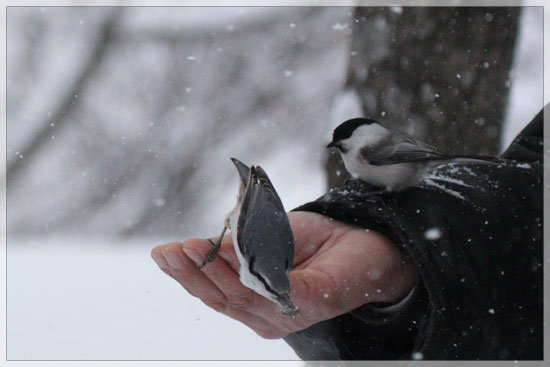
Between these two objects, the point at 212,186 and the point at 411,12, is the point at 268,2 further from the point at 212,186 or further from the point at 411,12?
the point at 411,12

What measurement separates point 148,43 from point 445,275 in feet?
15.2

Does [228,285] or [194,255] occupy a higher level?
[194,255]

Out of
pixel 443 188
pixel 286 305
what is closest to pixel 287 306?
pixel 286 305

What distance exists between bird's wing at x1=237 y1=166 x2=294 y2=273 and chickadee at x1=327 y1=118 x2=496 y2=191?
0.63 metres

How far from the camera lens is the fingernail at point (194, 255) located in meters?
1.70

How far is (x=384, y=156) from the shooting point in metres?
2.46

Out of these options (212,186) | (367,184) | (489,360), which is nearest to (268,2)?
(212,186)

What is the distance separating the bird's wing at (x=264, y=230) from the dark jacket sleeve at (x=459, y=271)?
14.4 inches

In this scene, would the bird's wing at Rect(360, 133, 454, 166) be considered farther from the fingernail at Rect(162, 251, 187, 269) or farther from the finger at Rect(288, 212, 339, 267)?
the fingernail at Rect(162, 251, 187, 269)

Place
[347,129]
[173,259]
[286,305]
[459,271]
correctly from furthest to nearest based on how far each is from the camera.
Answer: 1. [347,129]
2. [459,271]
3. [173,259]
4. [286,305]

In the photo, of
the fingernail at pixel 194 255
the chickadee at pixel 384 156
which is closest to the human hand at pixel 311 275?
the fingernail at pixel 194 255

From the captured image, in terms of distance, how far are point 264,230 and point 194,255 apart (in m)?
0.21

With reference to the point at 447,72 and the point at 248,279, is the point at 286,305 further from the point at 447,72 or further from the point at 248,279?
the point at 447,72

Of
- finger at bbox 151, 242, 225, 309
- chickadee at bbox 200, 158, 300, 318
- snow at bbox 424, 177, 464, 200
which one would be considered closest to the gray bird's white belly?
chickadee at bbox 200, 158, 300, 318
